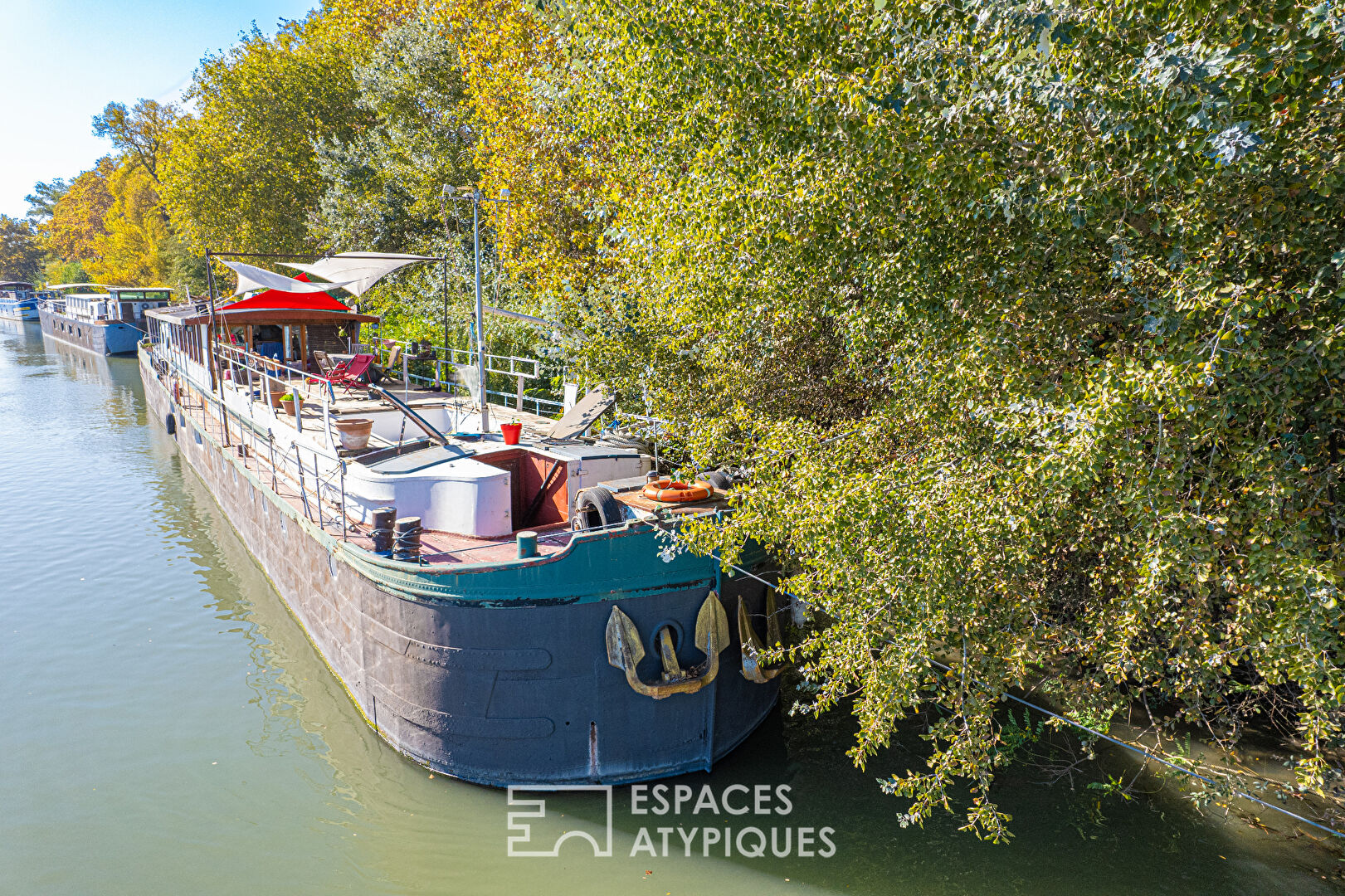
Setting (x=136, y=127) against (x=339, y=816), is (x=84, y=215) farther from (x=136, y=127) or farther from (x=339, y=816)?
(x=339, y=816)

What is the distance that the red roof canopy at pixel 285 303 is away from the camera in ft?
55.9

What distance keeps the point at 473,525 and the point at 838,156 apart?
5450mm

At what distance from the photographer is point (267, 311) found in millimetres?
17219

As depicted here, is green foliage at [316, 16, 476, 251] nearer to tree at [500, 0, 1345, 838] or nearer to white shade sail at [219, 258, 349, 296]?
white shade sail at [219, 258, 349, 296]

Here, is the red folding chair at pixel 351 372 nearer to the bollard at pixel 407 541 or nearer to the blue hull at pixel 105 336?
the bollard at pixel 407 541

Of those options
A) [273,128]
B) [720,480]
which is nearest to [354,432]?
[720,480]

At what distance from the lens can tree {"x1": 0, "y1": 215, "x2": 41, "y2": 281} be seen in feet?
363

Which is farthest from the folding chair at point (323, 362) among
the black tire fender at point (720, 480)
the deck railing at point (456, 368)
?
the black tire fender at point (720, 480)

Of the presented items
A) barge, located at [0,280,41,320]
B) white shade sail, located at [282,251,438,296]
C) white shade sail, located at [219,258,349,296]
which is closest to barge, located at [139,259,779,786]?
white shade sail, located at [282,251,438,296]

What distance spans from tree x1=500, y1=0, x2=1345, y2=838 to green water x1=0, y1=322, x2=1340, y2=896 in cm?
101

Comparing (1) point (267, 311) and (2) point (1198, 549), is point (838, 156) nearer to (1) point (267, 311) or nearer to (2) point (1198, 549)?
(2) point (1198, 549)

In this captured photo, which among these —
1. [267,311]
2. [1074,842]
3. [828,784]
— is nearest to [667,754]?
[828,784]

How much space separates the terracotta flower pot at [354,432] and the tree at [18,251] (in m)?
133

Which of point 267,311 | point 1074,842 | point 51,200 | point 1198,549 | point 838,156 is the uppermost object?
point 51,200
